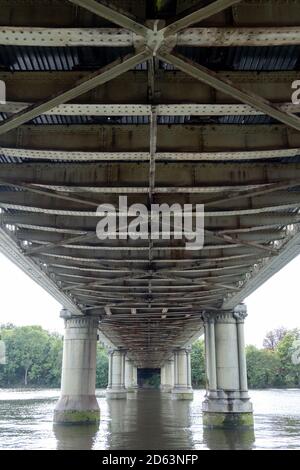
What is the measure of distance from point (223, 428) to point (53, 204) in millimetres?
22320

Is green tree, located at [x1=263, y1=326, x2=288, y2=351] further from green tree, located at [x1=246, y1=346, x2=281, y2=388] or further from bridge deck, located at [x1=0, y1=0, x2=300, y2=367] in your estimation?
bridge deck, located at [x1=0, y1=0, x2=300, y2=367]

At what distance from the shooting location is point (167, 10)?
777 cm

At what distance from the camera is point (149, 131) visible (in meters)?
11.7

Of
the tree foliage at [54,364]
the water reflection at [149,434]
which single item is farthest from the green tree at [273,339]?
the water reflection at [149,434]

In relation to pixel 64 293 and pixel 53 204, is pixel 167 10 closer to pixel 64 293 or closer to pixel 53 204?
pixel 53 204

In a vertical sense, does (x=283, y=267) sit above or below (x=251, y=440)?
above

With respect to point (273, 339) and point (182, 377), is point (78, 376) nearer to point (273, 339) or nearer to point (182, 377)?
point (182, 377)

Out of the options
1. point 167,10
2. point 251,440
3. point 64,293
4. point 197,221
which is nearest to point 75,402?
point 64,293

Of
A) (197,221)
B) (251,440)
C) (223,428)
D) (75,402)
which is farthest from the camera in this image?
(75,402)

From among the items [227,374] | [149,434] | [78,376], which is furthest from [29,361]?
[149,434]
